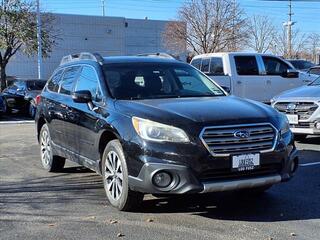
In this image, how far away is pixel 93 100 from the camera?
22.9 feet

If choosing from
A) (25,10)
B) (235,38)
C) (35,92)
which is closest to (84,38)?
(235,38)

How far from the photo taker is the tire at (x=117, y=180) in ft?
20.1

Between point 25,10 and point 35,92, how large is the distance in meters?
10.1

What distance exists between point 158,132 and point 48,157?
143 inches

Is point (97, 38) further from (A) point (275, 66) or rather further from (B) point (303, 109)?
(B) point (303, 109)

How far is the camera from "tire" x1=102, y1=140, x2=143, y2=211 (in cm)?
612

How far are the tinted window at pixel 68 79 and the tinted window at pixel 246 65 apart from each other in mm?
8258

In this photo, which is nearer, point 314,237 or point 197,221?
point 314,237

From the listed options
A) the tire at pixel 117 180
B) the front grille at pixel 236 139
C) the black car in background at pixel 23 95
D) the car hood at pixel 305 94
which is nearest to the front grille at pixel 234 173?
the front grille at pixel 236 139

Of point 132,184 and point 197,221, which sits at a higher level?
point 132,184

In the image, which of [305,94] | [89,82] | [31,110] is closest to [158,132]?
[89,82]

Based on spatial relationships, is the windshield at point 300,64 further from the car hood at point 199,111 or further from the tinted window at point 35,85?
the car hood at point 199,111

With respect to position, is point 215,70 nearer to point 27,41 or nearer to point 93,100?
point 93,100

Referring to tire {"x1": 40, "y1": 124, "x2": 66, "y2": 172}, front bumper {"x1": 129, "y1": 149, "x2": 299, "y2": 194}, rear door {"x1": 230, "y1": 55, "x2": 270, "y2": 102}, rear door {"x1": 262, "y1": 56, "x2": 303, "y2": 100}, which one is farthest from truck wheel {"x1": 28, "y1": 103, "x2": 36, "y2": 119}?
front bumper {"x1": 129, "y1": 149, "x2": 299, "y2": 194}
